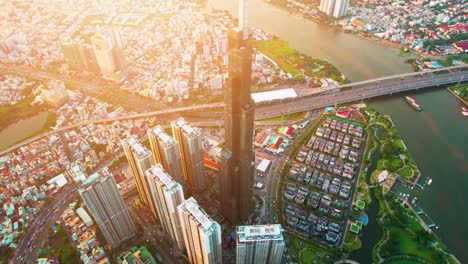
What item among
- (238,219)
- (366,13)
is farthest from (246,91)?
(366,13)

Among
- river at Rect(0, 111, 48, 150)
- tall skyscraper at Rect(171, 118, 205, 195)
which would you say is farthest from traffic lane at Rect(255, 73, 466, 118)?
river at Rect(0, 111, 48, 150)

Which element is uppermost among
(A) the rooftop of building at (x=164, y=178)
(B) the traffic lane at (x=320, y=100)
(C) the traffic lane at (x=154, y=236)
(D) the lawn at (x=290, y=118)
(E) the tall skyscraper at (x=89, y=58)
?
(A) the rooftop of building at (x=164, y=178)

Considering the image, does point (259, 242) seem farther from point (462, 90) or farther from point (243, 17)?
point (462, 90)

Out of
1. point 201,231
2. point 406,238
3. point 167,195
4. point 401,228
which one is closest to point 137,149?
point 167,195

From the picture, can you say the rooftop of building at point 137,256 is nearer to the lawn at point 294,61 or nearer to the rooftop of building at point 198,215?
the rooftop of building at point 198,215

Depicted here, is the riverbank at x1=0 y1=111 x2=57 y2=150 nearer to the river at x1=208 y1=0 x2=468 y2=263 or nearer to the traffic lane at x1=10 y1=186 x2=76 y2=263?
the traffic lane at x1=10 y1=186 x2=76 y2=263

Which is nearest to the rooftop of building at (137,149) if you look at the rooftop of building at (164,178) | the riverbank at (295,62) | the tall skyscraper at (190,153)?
the rooftop of building at (164,178)
